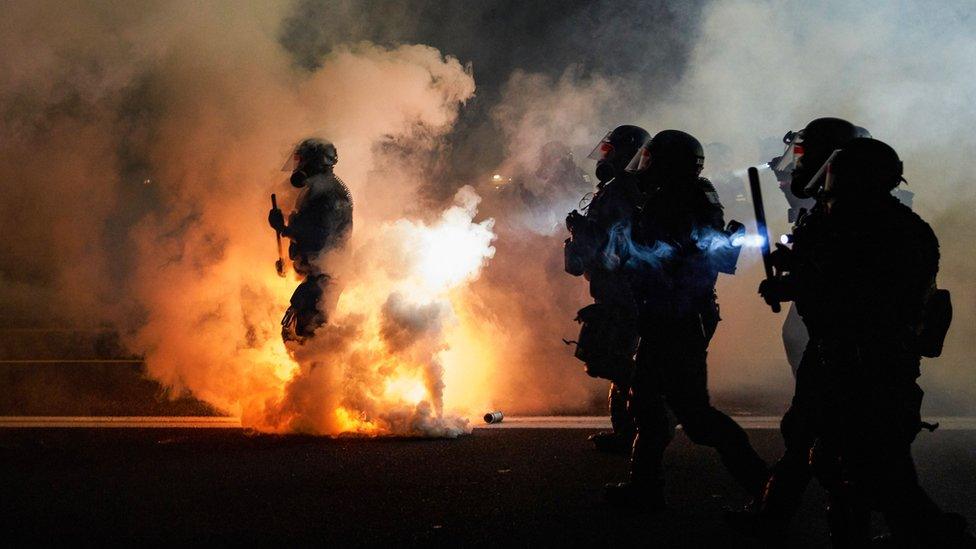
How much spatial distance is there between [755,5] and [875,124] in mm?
2028

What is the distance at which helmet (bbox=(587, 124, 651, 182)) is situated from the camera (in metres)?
6.30

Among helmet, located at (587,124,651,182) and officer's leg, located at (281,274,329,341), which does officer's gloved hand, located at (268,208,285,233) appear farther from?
helmet, located at (587,124,651,182)

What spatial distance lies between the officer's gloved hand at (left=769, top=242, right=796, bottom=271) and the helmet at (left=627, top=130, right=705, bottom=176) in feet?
3.10

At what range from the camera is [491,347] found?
8.94 metres

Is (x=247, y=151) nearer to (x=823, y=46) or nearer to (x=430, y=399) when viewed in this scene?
(x=430, y=399)

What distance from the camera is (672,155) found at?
4.66 m

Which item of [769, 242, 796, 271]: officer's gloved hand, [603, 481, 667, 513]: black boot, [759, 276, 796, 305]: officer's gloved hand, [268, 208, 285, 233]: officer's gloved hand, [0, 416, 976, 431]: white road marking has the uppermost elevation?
[268, 208, 285, 233]: officer's gloved hand

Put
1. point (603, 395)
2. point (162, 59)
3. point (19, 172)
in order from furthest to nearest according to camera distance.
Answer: point (19, 172)
point (162, 59)
point (603, 395)

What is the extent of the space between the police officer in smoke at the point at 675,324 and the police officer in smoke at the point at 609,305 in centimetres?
118

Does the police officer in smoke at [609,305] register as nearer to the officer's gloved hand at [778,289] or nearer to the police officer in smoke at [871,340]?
the officer's gloved hand at [778,289]

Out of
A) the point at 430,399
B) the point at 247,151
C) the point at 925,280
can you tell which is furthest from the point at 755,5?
the point at 925,280

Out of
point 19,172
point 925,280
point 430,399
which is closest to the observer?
point 925,280

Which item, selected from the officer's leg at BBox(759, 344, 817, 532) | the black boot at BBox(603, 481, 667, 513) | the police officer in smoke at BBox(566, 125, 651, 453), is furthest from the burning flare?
the officer's leg at BBox(759, 344, 817, 532)

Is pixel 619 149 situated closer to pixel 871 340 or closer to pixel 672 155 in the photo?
pixel 672 155
